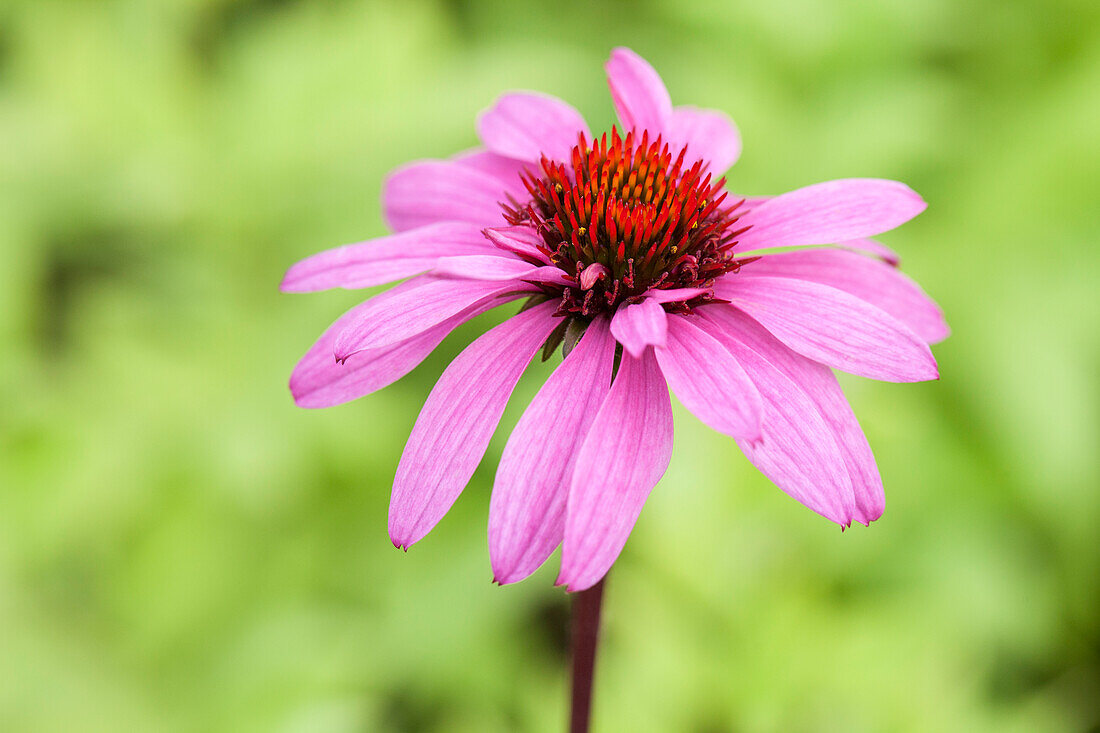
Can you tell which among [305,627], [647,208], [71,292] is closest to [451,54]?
[71,292]

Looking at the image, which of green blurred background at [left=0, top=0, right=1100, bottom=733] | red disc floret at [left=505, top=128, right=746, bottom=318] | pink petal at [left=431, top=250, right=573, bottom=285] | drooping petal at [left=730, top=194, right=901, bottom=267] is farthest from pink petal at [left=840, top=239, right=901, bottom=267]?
green blurred background at [left=0, top=0, right=1100, bottom=733]

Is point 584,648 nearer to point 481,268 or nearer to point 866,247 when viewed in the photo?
point 481,268

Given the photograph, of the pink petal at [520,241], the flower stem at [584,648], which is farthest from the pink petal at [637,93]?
the flower stem at [584,648]

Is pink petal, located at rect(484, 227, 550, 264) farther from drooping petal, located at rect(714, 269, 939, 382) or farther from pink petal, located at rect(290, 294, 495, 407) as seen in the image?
drooping petal, located at rect(714, 269, 939, 382)

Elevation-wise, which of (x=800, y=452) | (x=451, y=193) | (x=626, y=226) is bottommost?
(x=800, y=452)

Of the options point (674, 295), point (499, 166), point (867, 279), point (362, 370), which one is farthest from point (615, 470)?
point (499, 166)

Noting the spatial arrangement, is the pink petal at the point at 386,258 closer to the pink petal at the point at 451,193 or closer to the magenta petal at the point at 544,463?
the pink petal at the point at 451,193
